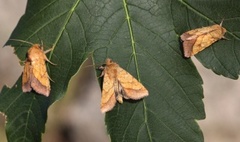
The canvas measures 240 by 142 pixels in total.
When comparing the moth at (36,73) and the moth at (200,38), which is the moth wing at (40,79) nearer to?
the moth at (36,73)

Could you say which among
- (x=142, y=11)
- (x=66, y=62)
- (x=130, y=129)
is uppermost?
(x=142, y=11)

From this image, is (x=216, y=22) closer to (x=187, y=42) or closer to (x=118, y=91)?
(x=187, y=42)

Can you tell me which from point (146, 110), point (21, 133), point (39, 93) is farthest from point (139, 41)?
point (21, 133)

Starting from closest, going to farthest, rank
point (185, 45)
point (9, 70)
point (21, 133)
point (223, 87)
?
1. point (185, 45)
2. point (21, 133)
3. point (223, 87)
4. point (9, 70)

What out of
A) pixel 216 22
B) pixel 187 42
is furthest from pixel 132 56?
pixel 216 22

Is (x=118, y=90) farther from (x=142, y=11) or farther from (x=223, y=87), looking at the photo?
(x=223, y=87)

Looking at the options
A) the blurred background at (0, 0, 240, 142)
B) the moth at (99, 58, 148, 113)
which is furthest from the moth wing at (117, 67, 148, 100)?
the blurred background at (0, 0, 240, 142)

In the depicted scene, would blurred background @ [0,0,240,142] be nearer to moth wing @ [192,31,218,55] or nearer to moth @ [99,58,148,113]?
moth @ [99,58,148,113]

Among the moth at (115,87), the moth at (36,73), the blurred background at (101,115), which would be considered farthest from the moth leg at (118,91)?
the blurred background at (101,115)
